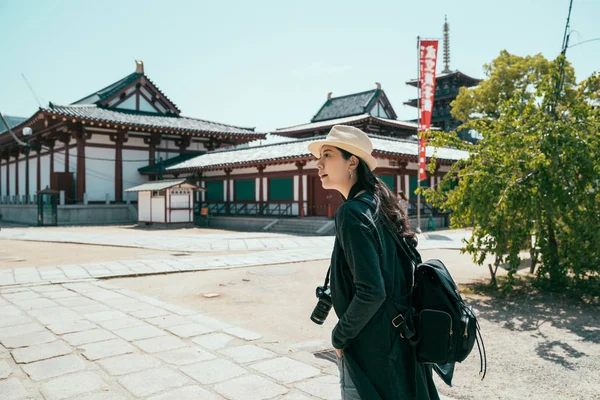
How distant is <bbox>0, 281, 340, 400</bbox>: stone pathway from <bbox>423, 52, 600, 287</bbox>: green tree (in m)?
3.49

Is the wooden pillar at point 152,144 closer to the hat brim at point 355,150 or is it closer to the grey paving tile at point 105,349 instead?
the grey paving tile at point 105,349

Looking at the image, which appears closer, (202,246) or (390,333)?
(390,333)

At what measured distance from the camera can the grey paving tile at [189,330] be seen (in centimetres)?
414

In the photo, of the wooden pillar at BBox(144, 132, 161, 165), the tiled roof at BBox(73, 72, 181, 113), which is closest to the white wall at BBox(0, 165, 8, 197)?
the tiled roof at BBox(73, 72, 181, 113)

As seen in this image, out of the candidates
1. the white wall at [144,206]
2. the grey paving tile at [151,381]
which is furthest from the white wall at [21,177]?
the grey paving tile at [151,381]

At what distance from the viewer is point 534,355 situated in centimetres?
378

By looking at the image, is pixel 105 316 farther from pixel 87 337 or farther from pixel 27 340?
pixel 27 340

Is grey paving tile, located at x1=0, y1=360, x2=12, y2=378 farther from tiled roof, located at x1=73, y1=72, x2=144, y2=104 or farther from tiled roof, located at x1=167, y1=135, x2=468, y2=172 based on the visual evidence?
tiled roof, located at x1=73, y1=72, x2=144, y2=104

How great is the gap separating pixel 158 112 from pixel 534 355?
82.9ft

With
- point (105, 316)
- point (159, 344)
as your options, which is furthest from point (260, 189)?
point (159, 344)

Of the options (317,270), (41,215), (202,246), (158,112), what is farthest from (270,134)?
(317,270)

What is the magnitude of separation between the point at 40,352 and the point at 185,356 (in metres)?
1.21

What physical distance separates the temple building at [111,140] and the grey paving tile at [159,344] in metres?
18.5

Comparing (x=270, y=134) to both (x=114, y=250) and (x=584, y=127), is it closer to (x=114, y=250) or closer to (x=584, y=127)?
(x=114, y=250)
